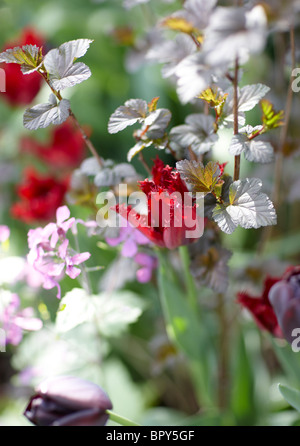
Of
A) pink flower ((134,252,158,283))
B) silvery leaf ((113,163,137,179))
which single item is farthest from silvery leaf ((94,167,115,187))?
pink flower ((134,252,158,283))

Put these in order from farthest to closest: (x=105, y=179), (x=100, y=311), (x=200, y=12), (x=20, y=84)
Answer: (x=20, y=84) < (x=100, y=311) < (x=105, y=179) < (x=200, y=12)

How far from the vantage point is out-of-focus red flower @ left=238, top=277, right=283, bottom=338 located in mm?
422

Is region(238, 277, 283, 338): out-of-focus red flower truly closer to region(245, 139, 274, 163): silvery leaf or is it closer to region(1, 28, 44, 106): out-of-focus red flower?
region(245, 139, 274, 163): silvery leaf

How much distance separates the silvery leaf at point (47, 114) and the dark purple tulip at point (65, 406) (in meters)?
0.20

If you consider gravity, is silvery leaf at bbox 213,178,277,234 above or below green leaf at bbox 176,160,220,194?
below

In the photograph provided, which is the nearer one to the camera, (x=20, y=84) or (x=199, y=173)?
(x=199, y=173)

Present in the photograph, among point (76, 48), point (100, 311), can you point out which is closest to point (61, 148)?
point (100, 311)

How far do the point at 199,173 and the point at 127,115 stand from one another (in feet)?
0.26

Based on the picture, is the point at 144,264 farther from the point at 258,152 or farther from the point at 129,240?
the point at 258,152

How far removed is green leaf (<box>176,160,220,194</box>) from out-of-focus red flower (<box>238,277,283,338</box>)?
14cm

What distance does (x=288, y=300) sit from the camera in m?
0.38
